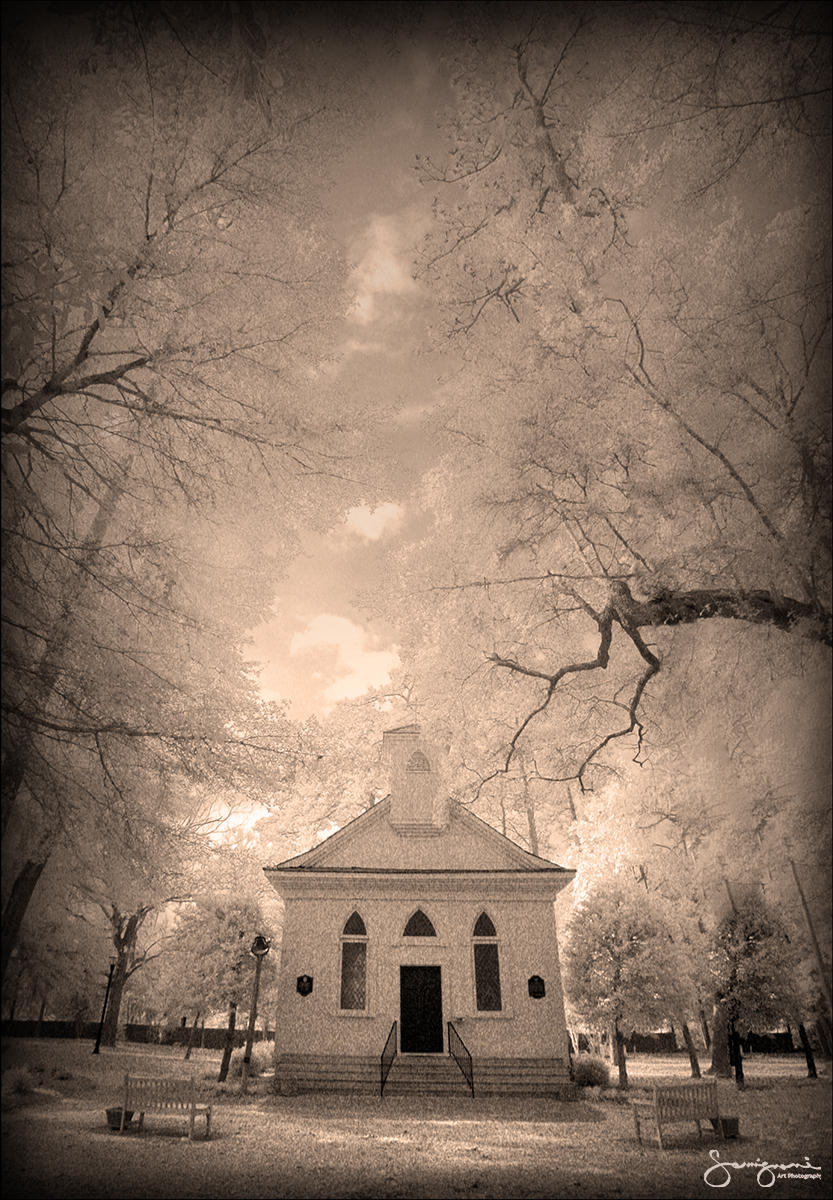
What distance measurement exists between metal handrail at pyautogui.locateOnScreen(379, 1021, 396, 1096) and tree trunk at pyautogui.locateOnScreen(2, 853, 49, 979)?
870 cm

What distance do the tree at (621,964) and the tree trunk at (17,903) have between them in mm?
12314

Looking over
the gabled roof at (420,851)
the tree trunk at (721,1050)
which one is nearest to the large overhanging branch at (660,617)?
the gabled roof at (420,851)

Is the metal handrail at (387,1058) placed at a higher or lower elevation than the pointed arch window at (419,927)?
lower

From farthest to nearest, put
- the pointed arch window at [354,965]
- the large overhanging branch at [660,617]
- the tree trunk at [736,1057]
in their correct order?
the tree trunk at [736,1057] < the pointed arch window at [354,965] < the large overhanging branch at [660,617]

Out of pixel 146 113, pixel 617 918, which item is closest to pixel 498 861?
pixel 617 918

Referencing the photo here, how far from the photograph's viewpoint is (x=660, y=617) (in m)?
6.34

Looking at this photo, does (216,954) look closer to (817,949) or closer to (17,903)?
(17,903)

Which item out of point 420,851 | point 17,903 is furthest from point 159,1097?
point 420,851

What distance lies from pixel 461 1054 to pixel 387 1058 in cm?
151

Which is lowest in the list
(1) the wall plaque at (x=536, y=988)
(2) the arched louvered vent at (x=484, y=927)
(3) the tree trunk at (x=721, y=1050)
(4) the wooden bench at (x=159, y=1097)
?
(3) the tree trunk at (x=721, y=1050)

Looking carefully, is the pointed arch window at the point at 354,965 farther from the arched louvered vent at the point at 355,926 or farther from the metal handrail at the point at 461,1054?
the metal handrail at the point at 461,1054

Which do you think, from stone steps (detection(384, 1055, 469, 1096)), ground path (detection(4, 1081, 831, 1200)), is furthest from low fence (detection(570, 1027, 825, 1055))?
ground path (detection(4, 1081, 831, 1200))

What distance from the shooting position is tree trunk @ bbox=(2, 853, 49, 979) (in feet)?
16.0

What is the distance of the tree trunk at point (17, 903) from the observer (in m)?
4.88
